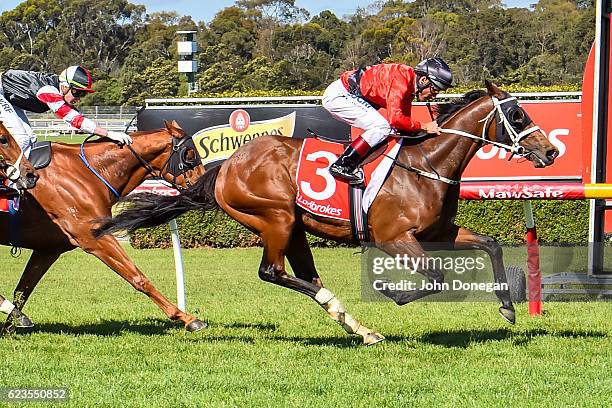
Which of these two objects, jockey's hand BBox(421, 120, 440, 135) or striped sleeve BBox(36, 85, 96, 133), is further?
striped sleeve BBox(36, 85, 96, 133)

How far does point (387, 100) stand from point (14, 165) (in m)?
2.39

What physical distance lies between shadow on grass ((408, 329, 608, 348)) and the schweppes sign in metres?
6.82

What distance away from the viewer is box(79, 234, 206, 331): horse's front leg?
21.4 feet

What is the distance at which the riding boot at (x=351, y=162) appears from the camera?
6023mm

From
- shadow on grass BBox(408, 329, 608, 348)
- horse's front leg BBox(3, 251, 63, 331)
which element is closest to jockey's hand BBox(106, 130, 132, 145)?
horse's front leg BBox(3, 251, 63, 331)

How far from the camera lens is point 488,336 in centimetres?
642

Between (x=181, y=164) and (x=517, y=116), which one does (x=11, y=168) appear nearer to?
(x=181, y=164)

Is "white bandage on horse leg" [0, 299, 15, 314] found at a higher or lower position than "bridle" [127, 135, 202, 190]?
lower

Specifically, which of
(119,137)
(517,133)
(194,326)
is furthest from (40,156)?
(517,133)

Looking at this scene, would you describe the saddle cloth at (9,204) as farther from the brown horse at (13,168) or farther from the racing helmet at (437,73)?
the racing helmet at (437,73)

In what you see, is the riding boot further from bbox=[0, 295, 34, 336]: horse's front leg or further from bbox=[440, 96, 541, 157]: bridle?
bbox=[0, 295, 34, 336]: horse's front leg

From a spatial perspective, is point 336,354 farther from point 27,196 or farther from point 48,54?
point 48,54

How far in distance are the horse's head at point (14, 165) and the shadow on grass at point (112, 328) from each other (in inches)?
50.0

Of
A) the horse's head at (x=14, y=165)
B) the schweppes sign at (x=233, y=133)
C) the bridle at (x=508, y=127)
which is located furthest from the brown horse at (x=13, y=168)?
the schweppes sign at (x=233, y=133)
